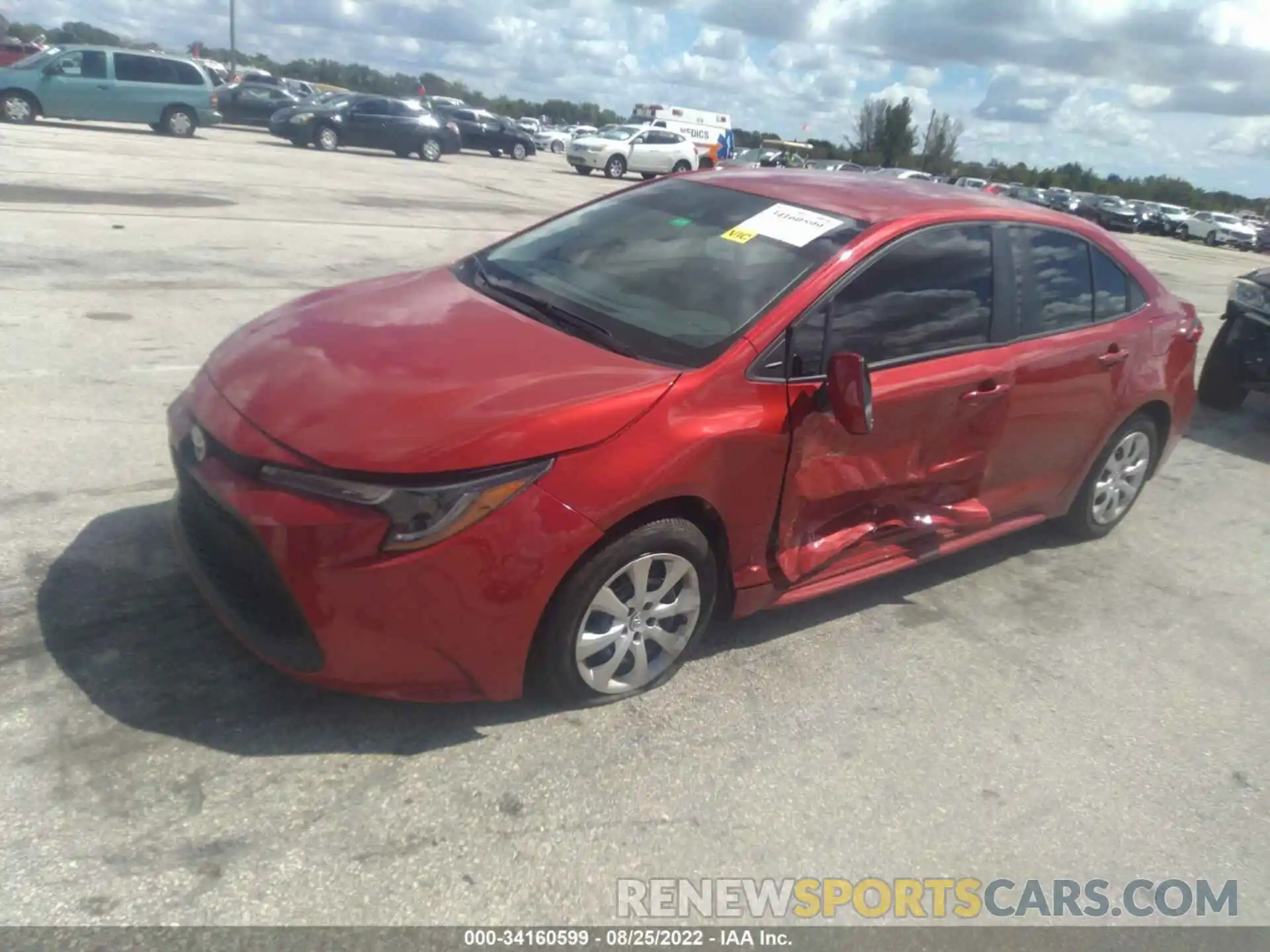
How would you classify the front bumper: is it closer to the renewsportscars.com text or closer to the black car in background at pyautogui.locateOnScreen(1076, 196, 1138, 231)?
the renewsportscars.com text

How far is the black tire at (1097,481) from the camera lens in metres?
5.23

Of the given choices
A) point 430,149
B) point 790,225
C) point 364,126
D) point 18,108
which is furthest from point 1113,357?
point 364,126

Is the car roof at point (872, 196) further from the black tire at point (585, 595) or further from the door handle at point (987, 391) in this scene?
the black tire at point (585, 595)

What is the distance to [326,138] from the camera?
93.4ft

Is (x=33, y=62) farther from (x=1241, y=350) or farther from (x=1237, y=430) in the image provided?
(x=1237, y=430)

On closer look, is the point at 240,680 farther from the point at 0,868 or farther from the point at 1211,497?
the point at 1211,497

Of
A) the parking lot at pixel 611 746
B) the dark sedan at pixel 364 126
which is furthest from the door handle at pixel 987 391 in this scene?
the dark sedan at pixel 364 126

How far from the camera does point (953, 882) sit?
9.84ft

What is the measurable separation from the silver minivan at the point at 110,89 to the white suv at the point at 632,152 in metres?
10.8

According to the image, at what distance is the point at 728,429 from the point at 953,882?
1.48m

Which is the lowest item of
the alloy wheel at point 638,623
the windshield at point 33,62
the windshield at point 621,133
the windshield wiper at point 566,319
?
the alloy wheel at point 638,623

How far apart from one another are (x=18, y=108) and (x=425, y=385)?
2400 centimetres

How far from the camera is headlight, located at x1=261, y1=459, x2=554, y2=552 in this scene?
9.48 ft

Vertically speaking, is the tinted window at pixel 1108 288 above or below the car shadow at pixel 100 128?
above
